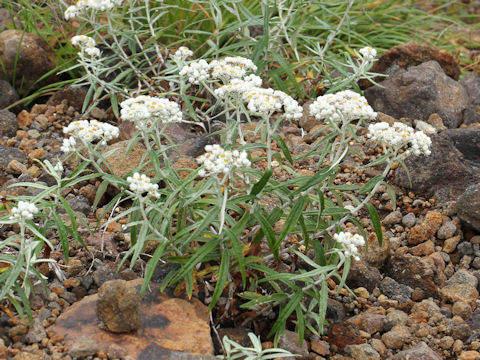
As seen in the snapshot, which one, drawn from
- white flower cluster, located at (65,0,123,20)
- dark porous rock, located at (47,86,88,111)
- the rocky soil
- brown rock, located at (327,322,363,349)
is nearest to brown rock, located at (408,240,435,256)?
the rocky soil

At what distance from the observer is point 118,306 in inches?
110

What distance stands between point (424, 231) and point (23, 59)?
352 cm

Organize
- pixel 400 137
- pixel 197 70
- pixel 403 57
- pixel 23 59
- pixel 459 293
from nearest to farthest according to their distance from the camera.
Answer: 1. pixel 400 137
2. pixel 197 70
3. pixel 459 293
4. pixel 23 59
5. pixel 403 57

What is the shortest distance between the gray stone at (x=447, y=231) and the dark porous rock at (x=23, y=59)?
3.50m

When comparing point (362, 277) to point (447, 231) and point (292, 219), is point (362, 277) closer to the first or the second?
point (447, 231)

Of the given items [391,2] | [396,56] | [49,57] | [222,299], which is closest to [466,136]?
[396,56]

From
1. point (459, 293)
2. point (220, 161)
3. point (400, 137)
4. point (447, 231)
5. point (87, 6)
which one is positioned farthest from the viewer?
point (87, 6)

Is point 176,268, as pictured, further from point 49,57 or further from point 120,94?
point 49,57

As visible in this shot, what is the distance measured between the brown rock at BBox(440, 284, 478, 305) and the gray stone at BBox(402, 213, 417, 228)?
0.61 m

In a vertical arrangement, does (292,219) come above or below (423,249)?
above

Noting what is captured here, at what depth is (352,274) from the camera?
3.64 m

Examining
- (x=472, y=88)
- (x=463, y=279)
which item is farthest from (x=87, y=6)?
(x=472, y=88)

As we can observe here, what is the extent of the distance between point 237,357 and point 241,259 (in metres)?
0.47

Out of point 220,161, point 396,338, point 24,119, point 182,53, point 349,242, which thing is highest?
point 220,161
